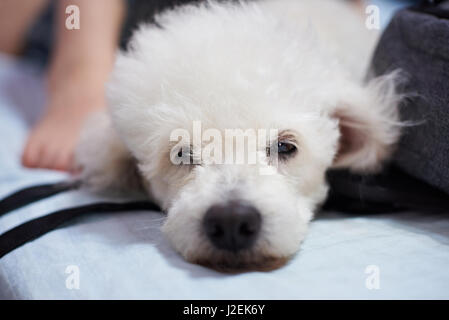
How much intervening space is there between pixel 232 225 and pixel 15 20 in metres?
2.07

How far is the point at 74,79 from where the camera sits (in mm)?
1740

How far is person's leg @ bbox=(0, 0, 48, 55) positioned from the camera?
2223 mm

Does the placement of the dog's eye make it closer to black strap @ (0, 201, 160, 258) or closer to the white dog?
the white dog

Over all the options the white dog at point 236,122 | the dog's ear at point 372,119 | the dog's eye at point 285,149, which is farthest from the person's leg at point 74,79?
the dog's ear at point 372,119

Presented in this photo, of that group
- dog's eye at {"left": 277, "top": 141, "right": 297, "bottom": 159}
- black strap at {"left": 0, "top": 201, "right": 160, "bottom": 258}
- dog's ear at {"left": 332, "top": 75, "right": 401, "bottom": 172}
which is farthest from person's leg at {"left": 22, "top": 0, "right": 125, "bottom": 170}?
dog's ear at {"left": 332, "top": 75, "right": 401, "bottom": 172}

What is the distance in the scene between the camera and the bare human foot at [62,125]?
4.53 feet

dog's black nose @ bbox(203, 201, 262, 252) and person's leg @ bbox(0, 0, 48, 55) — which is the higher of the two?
person's leg @ bbox(0, 0, 48, 55)

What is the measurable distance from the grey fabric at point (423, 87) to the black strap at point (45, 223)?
0.67 meters

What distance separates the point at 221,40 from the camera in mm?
922

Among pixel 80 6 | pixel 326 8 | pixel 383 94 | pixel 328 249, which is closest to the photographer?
pixel 328 249
